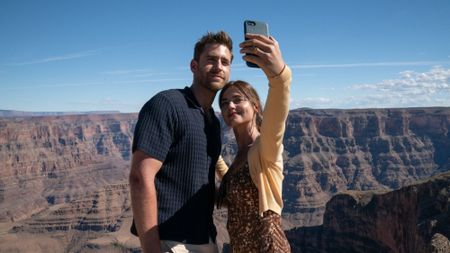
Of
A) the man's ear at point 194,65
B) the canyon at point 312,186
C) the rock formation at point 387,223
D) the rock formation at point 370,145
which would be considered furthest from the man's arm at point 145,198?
the rock formation at point 370,145

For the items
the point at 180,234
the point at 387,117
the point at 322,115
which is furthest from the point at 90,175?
the point at 180,234

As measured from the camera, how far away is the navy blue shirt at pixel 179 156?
344 centimetres

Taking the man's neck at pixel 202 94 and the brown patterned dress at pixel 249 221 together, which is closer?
the brown patterned dress at pixel 249 221

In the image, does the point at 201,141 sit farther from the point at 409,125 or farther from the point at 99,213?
the point at 409,125

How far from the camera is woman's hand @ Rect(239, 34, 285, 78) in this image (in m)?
3.09

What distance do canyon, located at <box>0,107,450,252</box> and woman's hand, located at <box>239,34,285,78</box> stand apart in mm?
20732

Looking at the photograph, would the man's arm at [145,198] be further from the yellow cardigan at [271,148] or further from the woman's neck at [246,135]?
the woman's neck at [246,135]

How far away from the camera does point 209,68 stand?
3.83 m

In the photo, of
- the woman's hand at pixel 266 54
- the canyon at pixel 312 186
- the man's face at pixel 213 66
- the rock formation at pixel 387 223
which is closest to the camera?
the woman's hand at pixel 266 54

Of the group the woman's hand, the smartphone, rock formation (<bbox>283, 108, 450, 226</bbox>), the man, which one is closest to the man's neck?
the man

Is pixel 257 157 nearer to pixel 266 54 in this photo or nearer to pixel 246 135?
pixel 246 135

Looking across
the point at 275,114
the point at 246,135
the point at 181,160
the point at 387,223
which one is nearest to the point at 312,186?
the point at 387,223

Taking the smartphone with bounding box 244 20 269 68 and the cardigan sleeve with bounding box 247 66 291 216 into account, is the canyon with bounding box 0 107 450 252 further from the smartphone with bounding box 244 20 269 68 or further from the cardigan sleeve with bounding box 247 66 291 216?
the smartphone with bounding box 244 20 269 68

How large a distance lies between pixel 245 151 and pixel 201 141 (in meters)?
0.50
